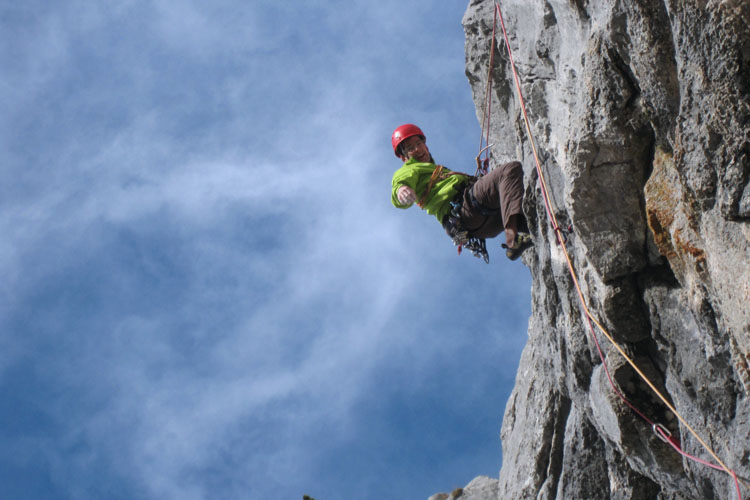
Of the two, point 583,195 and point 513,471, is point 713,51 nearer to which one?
point 583,195

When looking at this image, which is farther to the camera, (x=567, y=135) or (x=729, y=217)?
(x=567, y=135)

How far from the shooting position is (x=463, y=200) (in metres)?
8.20

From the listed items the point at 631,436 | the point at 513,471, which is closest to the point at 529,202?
the point at 631,436

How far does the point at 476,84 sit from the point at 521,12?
2864 millimetres

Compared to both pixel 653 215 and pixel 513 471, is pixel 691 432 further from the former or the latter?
pixel 513 471

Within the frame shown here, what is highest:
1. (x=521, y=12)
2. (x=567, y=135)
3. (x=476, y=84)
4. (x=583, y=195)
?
(x=476, y=84)

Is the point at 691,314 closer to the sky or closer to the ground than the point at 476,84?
closer to the ground

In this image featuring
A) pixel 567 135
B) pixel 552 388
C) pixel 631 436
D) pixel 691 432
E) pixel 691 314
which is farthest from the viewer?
pixel 552 388

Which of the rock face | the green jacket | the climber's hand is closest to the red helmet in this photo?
the green jacket

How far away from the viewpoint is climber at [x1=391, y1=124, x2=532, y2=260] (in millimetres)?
7500

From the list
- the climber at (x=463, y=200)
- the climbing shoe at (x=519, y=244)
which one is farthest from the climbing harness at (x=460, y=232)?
the climbing shoe at (x=519, y=244)

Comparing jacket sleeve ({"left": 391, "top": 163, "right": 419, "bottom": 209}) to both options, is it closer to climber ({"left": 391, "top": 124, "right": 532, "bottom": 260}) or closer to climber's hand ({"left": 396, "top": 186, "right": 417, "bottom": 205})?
climber ({"left": 391, "top": 124, "right": 532, "bottom": 260})

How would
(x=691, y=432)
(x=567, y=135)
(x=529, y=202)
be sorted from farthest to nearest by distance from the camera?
(x=529, y=202), (x=567, y=135), (x=691, y=432)

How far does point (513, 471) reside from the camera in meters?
9.41
